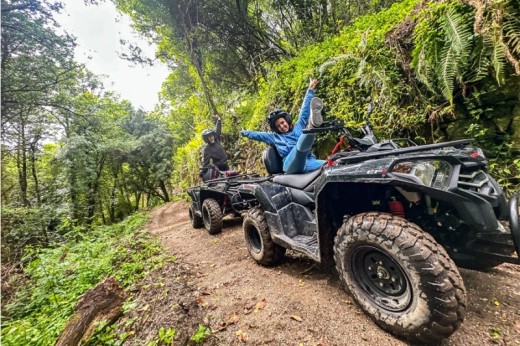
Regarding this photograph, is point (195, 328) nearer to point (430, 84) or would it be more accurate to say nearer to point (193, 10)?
point (430, 84)

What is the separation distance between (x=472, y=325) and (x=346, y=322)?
779 millimetres

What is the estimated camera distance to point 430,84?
3297mm

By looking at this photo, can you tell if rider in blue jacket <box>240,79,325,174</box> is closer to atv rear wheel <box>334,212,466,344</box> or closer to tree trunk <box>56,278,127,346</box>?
atv rear wheel <box>334,212,466,344</box>

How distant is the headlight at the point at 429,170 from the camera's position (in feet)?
4.39

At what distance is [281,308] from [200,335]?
679 mm

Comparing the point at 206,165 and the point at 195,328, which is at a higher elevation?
the point at 206,165

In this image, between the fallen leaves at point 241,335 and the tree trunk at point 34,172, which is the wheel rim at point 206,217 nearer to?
the fallen leaves at point 241,335

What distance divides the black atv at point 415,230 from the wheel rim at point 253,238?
104cm

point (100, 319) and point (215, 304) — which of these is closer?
point (215, 304)

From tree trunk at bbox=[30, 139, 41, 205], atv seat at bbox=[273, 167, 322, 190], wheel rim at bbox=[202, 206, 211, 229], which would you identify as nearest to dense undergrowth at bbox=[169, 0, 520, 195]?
atv seat at bbox=[273, 167, 322, 190]

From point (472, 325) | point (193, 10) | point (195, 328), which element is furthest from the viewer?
point (193, 10)

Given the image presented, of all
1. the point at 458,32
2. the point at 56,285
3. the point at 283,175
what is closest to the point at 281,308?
the point at 283,175

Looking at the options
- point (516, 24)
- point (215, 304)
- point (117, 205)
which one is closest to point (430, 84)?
point (516, 24)

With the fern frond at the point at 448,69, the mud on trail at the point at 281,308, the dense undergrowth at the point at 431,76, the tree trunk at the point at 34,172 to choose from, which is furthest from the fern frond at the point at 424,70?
the tree trunk at the point at 34,172
